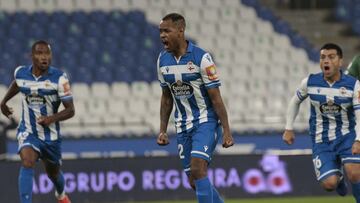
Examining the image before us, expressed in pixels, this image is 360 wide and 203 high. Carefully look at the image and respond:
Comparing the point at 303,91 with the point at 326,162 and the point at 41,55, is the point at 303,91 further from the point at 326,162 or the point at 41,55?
the point at 41,55

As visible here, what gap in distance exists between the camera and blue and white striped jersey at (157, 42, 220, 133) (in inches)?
397

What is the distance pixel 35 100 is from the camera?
12.1 m

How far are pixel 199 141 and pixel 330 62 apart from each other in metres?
1.77

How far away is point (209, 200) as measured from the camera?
9922mm

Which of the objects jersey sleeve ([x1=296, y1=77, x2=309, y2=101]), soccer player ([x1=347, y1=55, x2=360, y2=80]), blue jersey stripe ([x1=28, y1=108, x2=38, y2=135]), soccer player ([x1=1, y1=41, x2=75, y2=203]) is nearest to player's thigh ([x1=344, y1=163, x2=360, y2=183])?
jersey sleeve ([x1=296, y1=77, x2=309, y2=101])

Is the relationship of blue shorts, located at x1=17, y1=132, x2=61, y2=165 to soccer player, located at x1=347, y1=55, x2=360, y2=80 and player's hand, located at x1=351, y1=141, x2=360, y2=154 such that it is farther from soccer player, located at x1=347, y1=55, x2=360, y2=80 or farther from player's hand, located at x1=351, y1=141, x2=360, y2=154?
player's hand, located at x1=351, y1=141, x2=360, y2=154

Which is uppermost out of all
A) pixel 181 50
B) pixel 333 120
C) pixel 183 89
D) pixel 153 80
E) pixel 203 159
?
pixel 181 50

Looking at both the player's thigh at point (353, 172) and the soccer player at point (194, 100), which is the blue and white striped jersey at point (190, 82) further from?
the player's thigh at point (353, 172)

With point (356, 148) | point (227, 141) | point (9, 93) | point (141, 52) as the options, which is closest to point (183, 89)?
point (227, 141)

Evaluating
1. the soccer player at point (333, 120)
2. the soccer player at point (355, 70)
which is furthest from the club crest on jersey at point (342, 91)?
the soccer player at point (355, 70)

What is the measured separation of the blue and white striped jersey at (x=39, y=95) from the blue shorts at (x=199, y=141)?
2297 millimetres

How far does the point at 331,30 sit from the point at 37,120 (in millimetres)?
14352

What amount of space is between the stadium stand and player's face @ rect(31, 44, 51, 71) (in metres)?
7.23

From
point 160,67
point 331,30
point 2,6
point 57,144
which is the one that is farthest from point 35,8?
point 160,67
